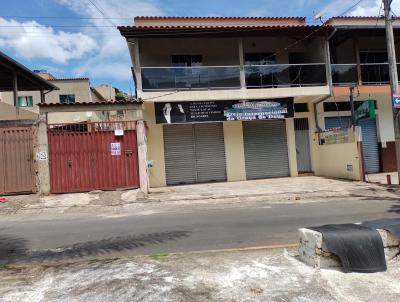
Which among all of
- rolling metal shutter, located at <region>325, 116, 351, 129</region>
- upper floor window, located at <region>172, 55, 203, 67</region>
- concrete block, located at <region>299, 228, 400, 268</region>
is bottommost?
concrete block, located at <region>299, 228, 400, 268</region>

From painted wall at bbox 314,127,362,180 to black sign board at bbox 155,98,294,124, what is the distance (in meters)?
2.41

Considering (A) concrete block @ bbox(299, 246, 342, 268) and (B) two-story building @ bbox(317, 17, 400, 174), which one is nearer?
(A) concrete block @ bbox(299, 246, 342, 268)

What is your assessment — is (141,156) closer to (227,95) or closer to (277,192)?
(277,192)

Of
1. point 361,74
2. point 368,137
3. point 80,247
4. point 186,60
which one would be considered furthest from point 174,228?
point 368,137

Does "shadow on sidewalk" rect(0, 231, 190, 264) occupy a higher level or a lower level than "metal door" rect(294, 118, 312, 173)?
lower

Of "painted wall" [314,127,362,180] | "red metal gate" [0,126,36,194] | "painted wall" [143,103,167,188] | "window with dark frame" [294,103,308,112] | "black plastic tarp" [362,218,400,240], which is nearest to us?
"black plastic tarp" [362,218,400,240]

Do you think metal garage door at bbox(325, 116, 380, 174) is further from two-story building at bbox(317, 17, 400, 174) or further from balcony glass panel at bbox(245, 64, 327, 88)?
balcony glass panel at bbox(245, 64, 327, 88)

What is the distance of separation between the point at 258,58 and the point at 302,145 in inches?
183

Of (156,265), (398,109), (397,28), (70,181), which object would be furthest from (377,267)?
(397,28)

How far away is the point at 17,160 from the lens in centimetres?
1442

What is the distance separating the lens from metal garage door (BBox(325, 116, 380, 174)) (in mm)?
20250

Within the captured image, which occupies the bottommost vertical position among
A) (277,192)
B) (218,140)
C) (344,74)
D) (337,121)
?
(277,192)

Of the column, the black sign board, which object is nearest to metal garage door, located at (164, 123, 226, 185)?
the black sign board

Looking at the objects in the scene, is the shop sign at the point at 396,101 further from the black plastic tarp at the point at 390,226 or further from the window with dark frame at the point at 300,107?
the black plastic tarp at the point at 390,226
